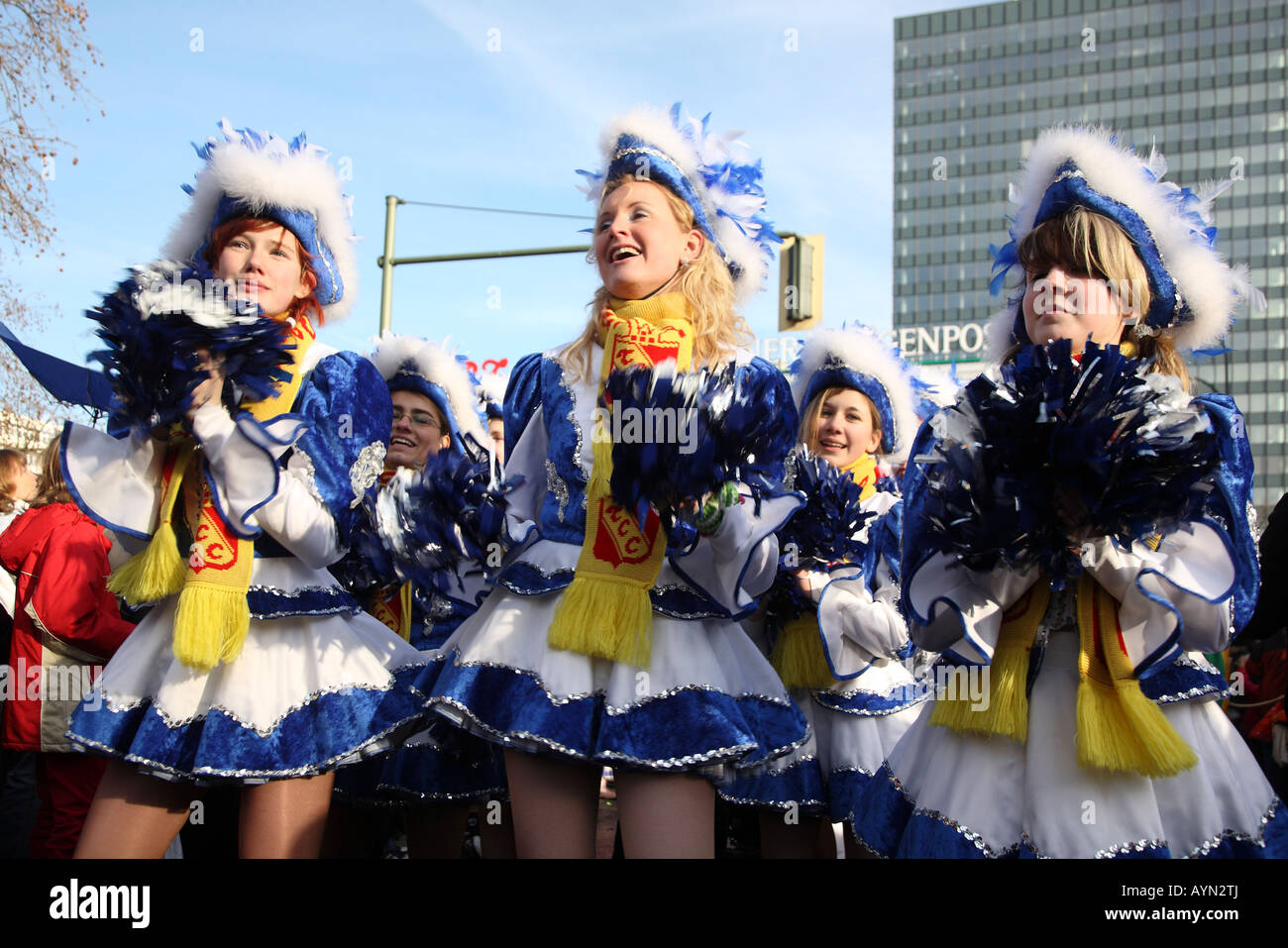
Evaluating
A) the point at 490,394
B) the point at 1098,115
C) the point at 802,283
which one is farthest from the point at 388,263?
the point at 1098,115

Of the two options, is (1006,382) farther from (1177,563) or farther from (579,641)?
(579,641)

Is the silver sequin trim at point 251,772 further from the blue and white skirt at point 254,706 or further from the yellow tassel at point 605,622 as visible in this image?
the yellow tassel at point 605,622

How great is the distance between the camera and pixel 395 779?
11.7 feet

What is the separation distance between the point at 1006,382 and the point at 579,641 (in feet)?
3.57

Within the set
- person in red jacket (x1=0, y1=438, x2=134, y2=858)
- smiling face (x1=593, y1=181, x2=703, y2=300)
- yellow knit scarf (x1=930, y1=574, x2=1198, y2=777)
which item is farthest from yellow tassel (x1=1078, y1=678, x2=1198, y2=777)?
person in red jacket (x1=0, y1=438, x2=134, y2=858)

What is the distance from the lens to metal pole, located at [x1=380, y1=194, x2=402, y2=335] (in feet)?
40.5

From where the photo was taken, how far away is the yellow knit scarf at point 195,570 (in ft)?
9.09

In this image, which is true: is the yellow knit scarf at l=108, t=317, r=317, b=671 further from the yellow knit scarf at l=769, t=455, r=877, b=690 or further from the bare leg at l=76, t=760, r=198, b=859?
the yellow knit scarf at l=769, t=455, r=877, b=690

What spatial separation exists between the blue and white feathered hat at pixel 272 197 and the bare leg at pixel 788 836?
7.47 ft

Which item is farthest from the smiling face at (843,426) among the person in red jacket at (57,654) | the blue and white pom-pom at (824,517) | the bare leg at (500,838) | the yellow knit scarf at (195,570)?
the person in red jacket at (57,654)

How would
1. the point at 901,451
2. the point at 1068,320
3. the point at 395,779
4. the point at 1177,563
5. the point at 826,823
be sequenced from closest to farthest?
the point at 1177,563 → the point at 1068,320 → the point at 395,779 → the point at 826,823 → the point at 901,451

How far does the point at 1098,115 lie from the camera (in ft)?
296

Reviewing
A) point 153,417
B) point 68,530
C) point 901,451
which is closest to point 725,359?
point 153,417
